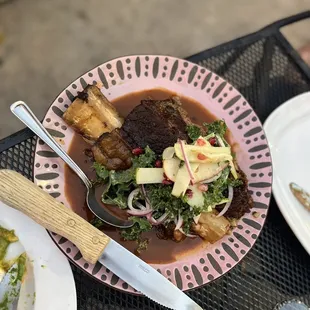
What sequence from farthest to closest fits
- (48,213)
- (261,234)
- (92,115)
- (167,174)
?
(261,234) < (92,115) < (167,174) < (48,213)

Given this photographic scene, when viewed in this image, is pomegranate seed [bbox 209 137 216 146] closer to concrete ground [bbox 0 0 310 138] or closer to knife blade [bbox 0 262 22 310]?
knife blade [bbox 0 262 22 310]

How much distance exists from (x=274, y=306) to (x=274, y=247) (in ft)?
0.62

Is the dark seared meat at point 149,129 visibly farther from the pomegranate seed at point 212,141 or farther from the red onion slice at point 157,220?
the red onion slice at point 157,220

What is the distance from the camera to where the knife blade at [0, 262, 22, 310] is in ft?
4.11

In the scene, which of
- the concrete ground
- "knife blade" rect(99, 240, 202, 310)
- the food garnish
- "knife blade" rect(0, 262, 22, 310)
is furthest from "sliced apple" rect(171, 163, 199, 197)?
the concrete ground

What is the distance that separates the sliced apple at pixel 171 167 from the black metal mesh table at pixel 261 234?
0.38 meters

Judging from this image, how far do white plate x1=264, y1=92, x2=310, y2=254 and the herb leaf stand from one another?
0.36 m

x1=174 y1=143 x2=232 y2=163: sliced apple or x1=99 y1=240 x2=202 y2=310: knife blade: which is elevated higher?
x1=174 y1=143 x2=232 y2=163: sliced apple

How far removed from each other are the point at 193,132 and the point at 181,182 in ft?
0.58

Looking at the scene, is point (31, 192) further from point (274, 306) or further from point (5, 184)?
point (274, 306)

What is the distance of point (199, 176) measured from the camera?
4.50ft

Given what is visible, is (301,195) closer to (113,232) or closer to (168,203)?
(168,203)

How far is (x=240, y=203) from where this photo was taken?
1452mm

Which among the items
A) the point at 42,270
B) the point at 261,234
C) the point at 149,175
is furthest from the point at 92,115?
the point at 261,234
